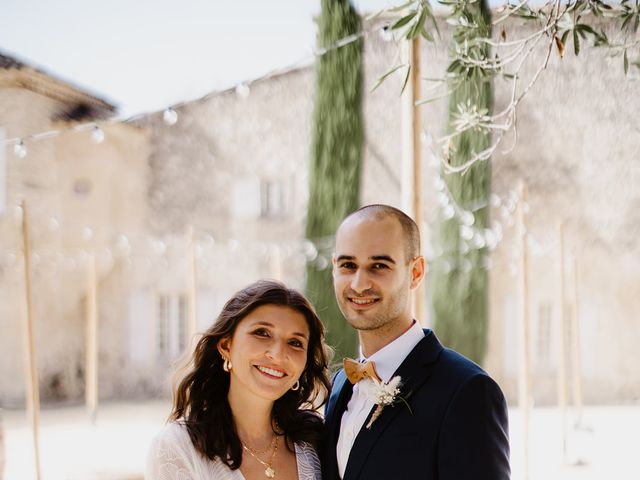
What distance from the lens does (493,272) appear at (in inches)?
404

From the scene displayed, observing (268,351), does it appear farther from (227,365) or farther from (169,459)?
(169,459)

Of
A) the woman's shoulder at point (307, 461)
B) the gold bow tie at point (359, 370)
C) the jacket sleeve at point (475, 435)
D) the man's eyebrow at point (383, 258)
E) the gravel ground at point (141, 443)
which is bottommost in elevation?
the gravel ground at point (141, 443)

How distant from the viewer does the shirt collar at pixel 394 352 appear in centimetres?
183

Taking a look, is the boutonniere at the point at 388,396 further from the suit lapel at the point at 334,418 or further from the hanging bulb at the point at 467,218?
the hanging bulb at the point at 467,218

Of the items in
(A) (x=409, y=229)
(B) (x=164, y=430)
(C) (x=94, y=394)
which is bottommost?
(C) (x=94, y=394)

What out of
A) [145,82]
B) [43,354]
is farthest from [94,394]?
[145,82]

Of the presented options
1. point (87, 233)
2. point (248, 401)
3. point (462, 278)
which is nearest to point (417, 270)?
point (248, 401)

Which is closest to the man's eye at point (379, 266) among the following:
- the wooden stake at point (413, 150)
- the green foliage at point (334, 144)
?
the wooden stake at point (413, 150)

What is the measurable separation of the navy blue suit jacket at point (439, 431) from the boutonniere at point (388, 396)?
1cm

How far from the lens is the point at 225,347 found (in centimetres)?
213

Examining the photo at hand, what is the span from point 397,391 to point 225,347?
63 cm

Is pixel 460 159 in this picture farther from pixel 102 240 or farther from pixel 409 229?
pixel 409 229

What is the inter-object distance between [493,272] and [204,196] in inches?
173

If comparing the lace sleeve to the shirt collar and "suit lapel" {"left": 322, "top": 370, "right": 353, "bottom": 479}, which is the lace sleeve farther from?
the shirt collar
